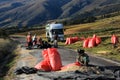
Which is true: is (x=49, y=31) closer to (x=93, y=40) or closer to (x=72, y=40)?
(x=72, y=40)

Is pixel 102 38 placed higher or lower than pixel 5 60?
higher

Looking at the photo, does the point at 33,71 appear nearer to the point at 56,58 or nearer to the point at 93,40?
the point at 56,58

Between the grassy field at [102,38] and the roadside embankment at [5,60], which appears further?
the grassy field at [102,38]

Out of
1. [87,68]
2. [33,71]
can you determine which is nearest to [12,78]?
[33,71]

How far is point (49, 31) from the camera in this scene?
224 ft

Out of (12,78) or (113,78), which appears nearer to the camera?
(113,78)

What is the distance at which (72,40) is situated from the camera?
5825cm

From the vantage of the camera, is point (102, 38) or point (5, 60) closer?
point (5, 60)

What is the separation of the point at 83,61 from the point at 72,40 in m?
36.5

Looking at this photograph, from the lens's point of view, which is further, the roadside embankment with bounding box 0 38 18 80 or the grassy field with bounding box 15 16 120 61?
the grassy field with bounding box 15 16 120 61

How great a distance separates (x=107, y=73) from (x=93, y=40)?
25.3m

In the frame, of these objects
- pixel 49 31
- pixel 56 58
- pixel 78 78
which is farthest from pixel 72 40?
pixel 78 78

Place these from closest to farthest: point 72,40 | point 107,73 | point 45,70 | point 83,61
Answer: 1. point 107,73
2. point 83,61
3. point 45,70
4. point 72,40

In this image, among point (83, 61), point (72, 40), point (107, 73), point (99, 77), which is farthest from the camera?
point (72, 40)
